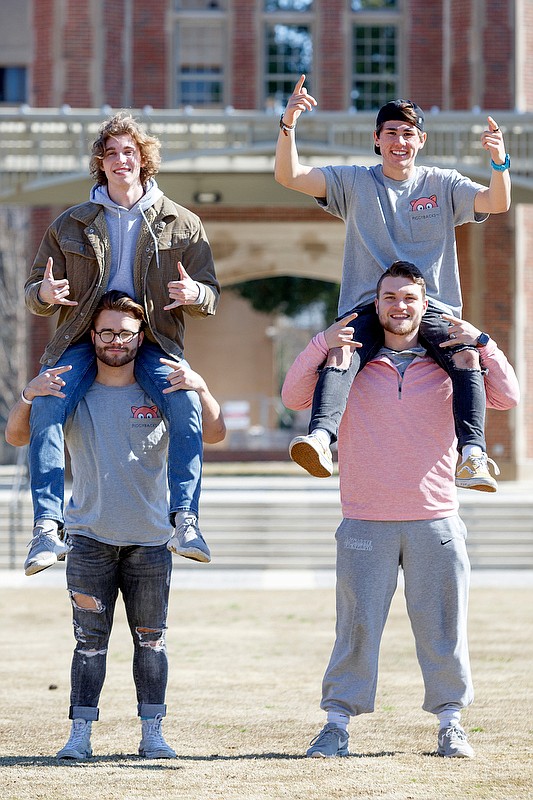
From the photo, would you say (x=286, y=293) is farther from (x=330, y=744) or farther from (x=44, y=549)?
(x=44, y=549)

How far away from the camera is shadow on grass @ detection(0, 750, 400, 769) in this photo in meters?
5.12

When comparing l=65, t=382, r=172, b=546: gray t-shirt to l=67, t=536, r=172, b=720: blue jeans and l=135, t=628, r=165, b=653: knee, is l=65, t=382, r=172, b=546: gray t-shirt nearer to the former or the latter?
l=67, t=536, r=172, b=720: blue jeans

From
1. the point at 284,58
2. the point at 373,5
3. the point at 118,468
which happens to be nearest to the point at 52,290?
the point at 118,468

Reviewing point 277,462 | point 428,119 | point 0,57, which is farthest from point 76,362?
point 0,57

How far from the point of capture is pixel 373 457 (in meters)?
5.39

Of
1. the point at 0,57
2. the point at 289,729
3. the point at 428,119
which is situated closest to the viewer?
the point at 289,729

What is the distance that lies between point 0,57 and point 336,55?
18.4 meters

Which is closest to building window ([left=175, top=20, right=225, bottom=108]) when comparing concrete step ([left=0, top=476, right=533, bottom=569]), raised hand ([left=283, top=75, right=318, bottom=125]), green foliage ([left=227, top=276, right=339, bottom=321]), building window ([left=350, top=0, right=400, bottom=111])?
building window ([left=350, top=0, right=400, bottom=111])

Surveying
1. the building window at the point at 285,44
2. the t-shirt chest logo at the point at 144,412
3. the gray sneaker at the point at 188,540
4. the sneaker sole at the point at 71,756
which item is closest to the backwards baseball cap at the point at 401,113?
the t-shirt chest logo at the point at 144,412

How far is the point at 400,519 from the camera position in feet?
17.5

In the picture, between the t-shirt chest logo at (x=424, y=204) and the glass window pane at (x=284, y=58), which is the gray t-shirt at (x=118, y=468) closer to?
the t-shirt chest logo at (x=424, y=204)

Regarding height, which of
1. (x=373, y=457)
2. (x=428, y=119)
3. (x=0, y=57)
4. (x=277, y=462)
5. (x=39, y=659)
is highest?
(x=0, y=57)

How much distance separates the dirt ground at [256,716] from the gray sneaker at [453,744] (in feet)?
0.17

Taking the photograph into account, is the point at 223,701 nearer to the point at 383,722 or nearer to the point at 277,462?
the point at 383,722
